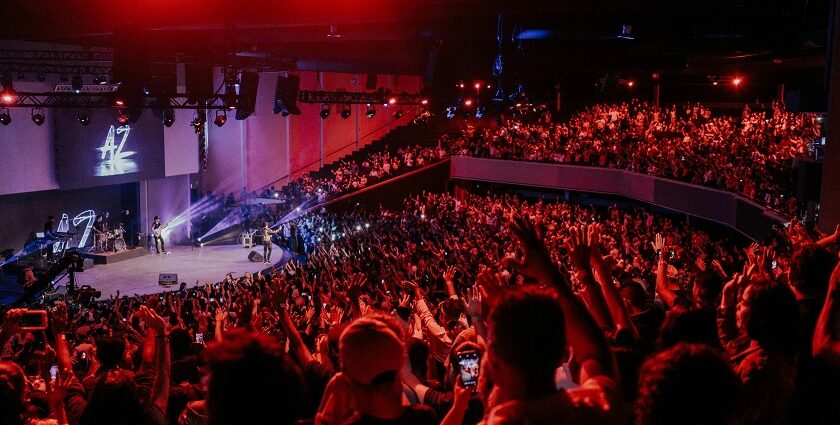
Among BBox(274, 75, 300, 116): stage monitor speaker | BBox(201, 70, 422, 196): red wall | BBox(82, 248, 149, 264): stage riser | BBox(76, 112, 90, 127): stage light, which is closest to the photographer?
BBox(274, 75, 300, 116): stage monitor speaker

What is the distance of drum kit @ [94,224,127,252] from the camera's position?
74.7 ft

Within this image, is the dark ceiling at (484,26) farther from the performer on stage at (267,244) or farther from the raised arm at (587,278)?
the raised arm at (587,278)

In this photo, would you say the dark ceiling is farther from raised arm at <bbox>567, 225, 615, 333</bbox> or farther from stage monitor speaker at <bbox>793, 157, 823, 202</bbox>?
raised arm at <bbox>567, 225, 615, 333</bbox>

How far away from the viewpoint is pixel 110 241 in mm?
22984

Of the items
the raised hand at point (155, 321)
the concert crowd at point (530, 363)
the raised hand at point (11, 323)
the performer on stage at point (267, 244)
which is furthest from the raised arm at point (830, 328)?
the performer on stage at point (267, 244)

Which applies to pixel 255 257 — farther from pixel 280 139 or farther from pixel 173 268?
pixel 280 139

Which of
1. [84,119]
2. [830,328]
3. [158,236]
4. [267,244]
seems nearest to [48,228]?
[84,119]

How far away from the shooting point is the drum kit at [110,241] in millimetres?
22766

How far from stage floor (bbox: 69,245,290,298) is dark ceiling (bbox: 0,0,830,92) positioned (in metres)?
6.03

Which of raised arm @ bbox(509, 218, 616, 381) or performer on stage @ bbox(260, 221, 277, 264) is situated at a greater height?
raised arm @ bbox(509, 218, 616, 381)

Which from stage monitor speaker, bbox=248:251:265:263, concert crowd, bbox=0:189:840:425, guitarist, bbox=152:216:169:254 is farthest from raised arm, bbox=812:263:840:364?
guitarist, bbox=152:216:169:254

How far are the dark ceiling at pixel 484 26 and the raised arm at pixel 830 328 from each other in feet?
23.3

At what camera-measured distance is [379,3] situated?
35.4 feet

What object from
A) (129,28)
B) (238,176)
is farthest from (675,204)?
(238,176)
